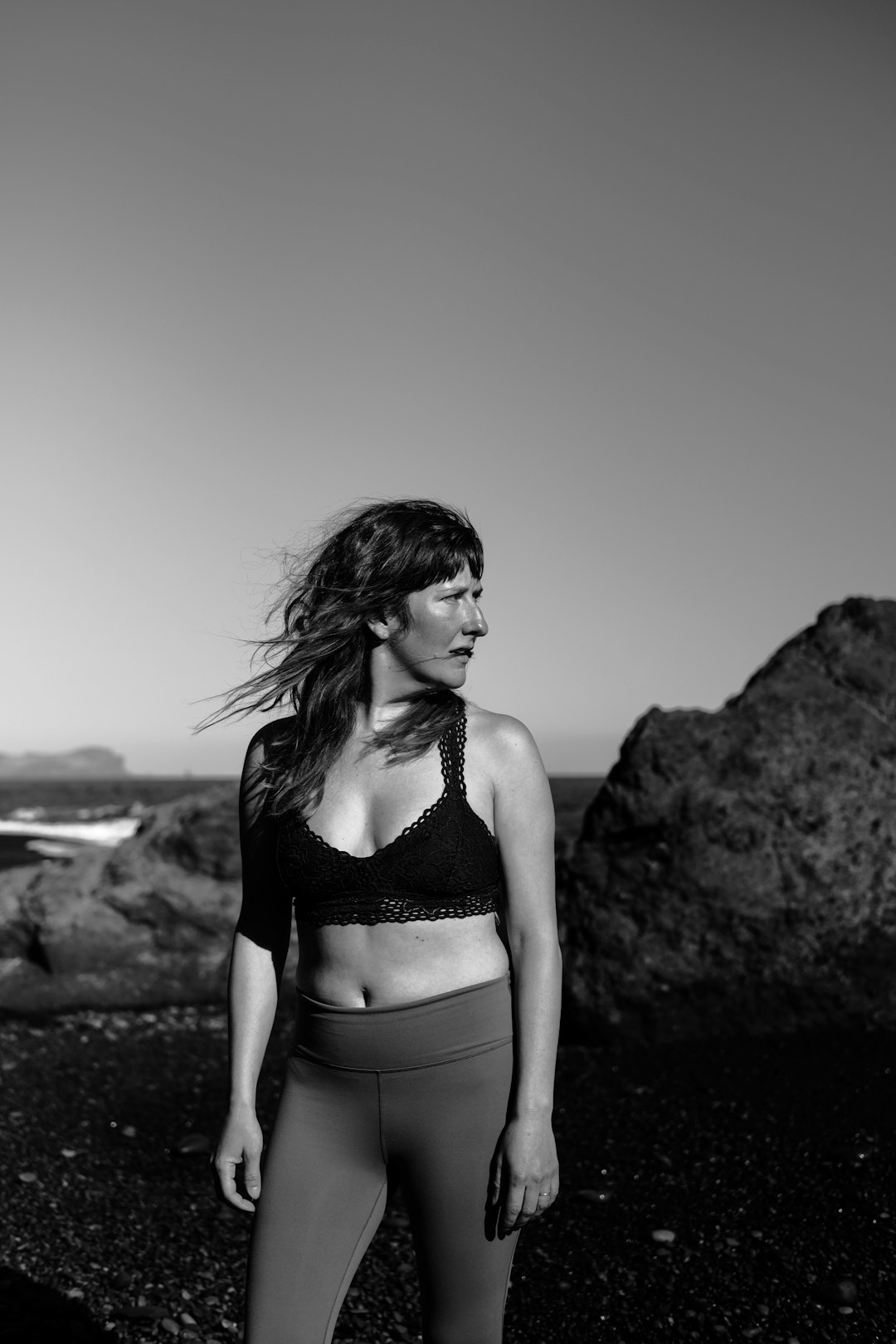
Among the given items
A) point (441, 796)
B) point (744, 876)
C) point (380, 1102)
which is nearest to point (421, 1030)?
point (380, 1102)

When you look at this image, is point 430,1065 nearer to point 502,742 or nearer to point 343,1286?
point 343,1286

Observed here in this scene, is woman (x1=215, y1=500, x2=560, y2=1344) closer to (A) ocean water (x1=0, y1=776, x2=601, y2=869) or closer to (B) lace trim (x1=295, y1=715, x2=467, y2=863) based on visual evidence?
(B) lace trim (x1=295, y1=715, x2=467, y2=863)

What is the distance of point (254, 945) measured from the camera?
3256 mm

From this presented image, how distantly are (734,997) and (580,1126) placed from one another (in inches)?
62.4

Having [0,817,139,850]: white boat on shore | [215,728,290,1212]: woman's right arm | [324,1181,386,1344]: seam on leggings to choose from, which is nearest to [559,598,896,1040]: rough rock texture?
[215,728,290,1212]: woman's right arm

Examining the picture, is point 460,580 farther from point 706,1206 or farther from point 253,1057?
point 706,1206

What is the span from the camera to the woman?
9.31ft

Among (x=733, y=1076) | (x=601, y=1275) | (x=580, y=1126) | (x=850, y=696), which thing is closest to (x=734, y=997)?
(x=733, y=1076)

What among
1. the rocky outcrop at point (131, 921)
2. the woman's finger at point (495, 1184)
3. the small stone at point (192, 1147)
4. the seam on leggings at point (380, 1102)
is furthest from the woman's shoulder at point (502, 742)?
the rocky outcrop at point (131, 921)

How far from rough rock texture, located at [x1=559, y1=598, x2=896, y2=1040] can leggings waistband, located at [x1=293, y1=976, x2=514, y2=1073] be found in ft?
16.1

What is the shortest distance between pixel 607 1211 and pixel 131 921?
623 cm

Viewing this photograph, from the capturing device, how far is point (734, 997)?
7.44 meters

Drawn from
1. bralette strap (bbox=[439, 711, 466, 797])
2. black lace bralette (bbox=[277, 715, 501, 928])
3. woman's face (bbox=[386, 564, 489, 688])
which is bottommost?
black lace bralette (bbox=[277, 715, 501, 928])

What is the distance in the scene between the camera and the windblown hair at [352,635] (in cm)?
309
